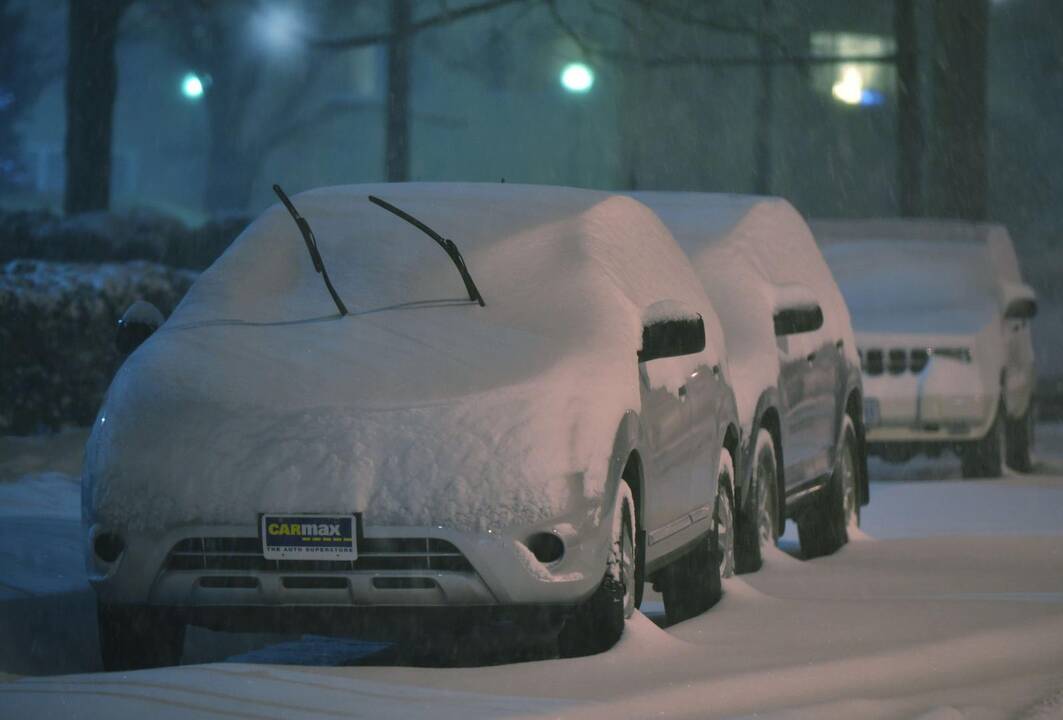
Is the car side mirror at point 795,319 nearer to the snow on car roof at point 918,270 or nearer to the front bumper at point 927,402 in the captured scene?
the front bumper at point 927,402

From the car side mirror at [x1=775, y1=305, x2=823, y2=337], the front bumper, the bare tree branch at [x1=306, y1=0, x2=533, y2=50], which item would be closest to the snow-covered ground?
the car side mirror at [x1=775, y1=305, x2=823, y2=337]

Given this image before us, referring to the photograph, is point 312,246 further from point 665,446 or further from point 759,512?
A: point 759,512

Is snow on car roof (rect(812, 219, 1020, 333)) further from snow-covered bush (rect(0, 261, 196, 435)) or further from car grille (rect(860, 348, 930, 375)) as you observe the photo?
snow-covered bush (rect(0, 261, 196, 435))

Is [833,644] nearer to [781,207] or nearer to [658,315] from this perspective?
[658,315]

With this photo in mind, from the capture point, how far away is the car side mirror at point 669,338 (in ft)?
24.9

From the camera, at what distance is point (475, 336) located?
734 centimetres

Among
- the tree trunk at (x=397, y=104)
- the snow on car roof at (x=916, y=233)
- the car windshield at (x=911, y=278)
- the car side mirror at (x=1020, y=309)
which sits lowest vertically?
the car side mirror at (x=1020, y=309)

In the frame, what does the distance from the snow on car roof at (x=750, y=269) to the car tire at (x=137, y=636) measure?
3.43 metres

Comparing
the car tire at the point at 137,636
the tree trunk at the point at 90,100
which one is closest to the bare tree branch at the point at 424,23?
the tree trunk at the point at 90,100

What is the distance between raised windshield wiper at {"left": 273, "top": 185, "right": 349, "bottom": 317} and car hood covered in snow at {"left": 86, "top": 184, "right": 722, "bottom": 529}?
0.06 metres

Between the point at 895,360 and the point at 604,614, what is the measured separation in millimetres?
9474

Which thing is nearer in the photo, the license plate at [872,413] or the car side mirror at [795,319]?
the car side mirror at [795,319]

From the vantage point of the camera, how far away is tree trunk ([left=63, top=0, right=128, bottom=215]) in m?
22.1

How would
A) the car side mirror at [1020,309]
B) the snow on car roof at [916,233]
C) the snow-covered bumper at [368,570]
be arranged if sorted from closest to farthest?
the snow-covered bumper at [368,570] < the car side mirror at [1020,309] < the snow on car roof at [916,233]
